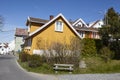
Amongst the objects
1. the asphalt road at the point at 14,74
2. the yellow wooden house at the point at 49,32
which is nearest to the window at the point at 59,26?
the yellow wooden house at the point at 49,32

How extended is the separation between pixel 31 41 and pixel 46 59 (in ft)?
44.3

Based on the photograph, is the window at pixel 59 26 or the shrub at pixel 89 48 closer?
the shrub at pixel 89 48

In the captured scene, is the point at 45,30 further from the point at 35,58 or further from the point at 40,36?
the point at 35,58

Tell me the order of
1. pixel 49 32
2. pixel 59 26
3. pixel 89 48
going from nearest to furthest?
pixel 89 48 < pixel 49 32 < pixel 59 26

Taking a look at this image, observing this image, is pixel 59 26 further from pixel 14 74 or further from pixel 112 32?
pixel 14 74

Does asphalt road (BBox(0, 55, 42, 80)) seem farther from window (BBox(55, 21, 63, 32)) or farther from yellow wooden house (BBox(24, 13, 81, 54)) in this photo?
window (BBox(55, 21, 63, 32))

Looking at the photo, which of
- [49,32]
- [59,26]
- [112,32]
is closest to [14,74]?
[112,32]

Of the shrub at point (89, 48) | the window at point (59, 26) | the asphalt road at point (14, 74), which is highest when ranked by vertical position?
the window at point (59, 26)

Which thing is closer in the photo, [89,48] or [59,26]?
[89,48]

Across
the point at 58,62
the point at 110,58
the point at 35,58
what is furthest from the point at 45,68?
the point at 110,58

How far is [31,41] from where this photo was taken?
3862 centimetres

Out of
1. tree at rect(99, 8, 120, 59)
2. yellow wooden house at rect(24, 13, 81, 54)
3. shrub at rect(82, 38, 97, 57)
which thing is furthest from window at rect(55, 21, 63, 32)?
tree at rect(99, 8, 120, 59)

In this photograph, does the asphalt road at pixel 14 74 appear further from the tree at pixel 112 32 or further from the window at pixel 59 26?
the window at pixel 59 26

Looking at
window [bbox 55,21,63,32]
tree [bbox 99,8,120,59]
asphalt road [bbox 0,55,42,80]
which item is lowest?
asphalt road [bbox 0,55,42,80]
